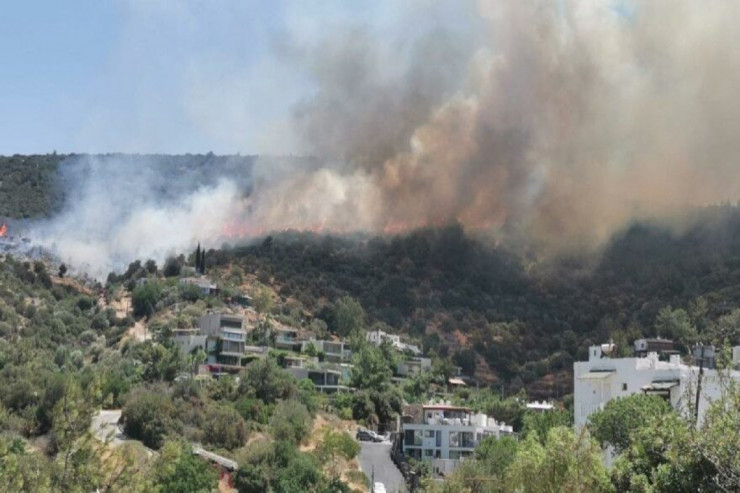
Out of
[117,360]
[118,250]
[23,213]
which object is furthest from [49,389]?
[23,213]

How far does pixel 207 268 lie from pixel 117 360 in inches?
1466

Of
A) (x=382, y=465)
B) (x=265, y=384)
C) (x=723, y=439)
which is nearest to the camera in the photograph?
(x=723, y=439)

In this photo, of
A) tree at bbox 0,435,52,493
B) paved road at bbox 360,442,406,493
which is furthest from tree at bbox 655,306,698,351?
tree at bbox 0,435,52,493

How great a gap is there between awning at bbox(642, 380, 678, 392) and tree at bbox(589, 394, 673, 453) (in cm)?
602

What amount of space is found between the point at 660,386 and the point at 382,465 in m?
24.3

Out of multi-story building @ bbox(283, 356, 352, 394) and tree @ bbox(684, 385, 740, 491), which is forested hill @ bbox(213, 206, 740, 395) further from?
tree @ bbox(684, 385, 740, 491)

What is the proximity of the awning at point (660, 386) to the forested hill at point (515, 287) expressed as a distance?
4677 cm

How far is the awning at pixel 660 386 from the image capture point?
188ft

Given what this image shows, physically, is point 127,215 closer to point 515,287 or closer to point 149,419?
point 515,287

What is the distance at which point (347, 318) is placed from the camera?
393 feet

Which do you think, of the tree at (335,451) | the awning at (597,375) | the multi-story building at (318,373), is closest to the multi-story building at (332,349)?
the multi-story building at (318,373)

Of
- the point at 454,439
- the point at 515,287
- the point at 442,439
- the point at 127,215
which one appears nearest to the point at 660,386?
the point at 454,439

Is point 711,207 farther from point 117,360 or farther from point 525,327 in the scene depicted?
point 117,360

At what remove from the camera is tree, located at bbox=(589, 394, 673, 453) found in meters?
49.0
